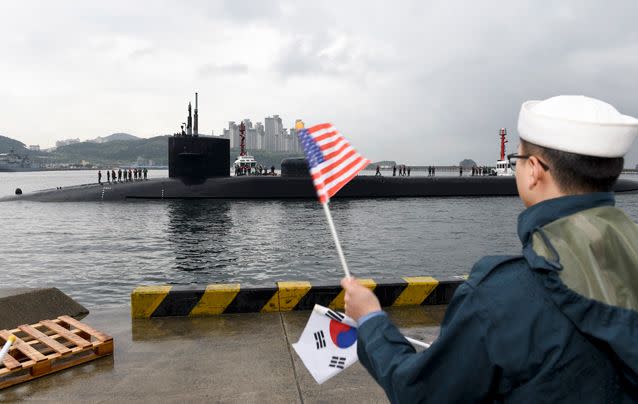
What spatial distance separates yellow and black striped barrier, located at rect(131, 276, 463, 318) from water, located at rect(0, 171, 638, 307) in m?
7.27

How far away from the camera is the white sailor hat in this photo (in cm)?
164

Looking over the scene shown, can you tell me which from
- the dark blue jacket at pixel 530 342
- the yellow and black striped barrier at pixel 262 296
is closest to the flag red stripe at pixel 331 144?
the dark blue jacket at pixel 530 342

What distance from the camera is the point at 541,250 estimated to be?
1.51 m

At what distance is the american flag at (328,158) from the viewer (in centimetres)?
258

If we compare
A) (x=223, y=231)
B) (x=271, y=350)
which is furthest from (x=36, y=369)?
(x=223, y=231)

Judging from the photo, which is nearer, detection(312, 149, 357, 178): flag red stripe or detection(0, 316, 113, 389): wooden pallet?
detection(312, 149, 357, 178): flag red stripe

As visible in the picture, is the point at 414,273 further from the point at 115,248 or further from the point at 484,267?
the point at 484,267

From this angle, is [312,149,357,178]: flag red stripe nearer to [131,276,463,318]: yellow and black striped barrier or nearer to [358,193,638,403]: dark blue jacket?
[358,193,638,403]: dark blue jacket

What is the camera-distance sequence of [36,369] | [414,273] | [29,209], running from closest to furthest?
1. [36,369]
2. [414,273]
3. [29,209]

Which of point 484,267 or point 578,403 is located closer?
point 578,403

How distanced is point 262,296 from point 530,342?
19.5 ft

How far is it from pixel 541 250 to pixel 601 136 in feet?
1.47

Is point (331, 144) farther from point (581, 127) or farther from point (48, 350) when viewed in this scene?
point (48, 350)

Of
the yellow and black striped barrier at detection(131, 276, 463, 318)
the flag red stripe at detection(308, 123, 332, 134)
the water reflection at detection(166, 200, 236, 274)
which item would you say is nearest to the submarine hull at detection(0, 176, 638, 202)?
Result: the water reflection at detection(166, 200, 236, 274)
